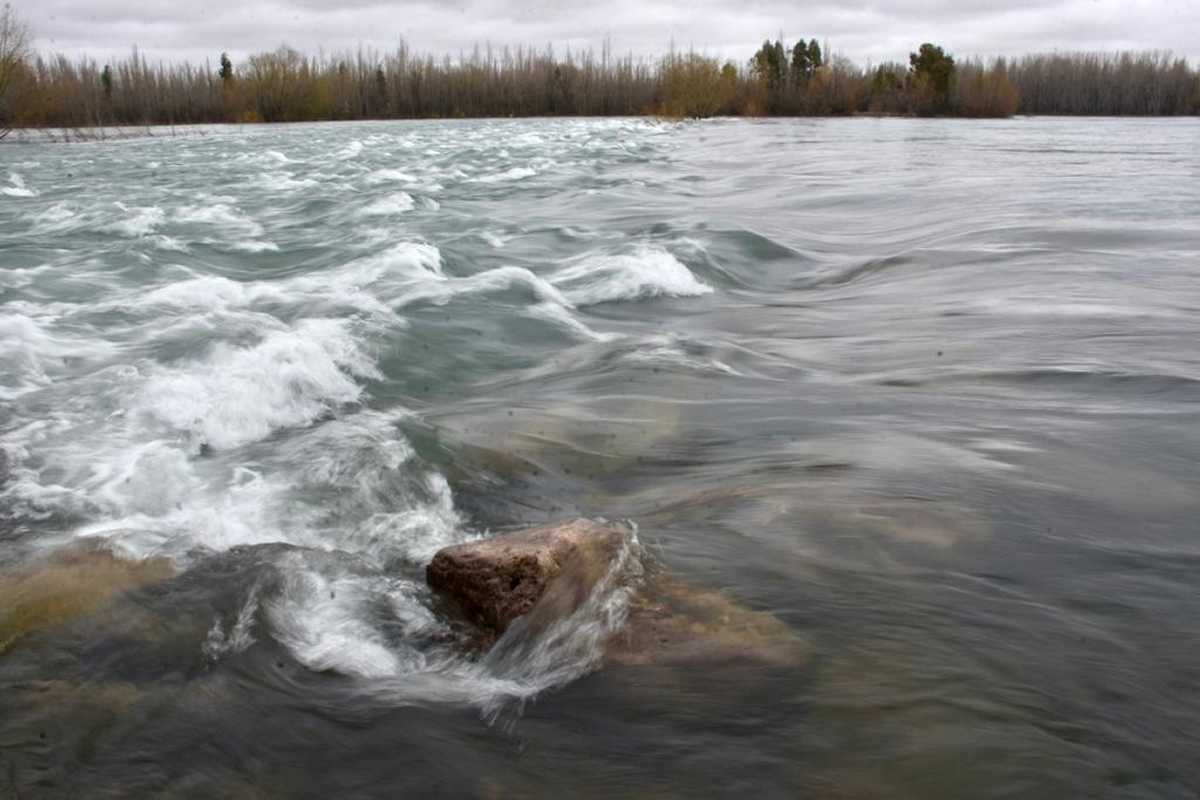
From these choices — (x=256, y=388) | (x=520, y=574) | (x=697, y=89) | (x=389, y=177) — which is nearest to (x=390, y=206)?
(x=389, y=177)

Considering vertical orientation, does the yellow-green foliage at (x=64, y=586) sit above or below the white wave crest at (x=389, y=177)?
below

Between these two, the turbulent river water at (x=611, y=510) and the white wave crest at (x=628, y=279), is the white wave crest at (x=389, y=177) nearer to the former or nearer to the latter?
the turbulent river water at (x=611, y=510)

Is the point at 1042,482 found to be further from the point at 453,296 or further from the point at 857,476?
the point at 453,296

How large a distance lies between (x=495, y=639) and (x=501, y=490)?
1208 millimetres

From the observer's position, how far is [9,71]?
105ft

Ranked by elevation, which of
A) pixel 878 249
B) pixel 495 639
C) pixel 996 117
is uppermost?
pixel 996 117

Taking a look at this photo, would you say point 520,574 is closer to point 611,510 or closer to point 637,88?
point 611,510

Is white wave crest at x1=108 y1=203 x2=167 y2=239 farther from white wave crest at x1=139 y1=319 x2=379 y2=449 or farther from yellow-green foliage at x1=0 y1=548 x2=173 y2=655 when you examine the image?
yellow-green foliage at x1=0 y1=548 x2=173 y2=655

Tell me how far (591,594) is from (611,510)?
0.91 meters

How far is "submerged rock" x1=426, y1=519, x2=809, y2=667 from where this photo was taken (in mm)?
2725

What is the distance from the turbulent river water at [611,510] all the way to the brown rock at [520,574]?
0.10 meters

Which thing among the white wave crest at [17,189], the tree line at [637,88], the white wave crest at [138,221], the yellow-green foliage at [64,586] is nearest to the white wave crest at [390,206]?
the white wave crest at [138,221]

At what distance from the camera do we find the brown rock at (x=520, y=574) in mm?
2891

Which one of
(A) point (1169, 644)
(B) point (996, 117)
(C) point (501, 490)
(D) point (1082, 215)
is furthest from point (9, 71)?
(B) point (996, 117)
